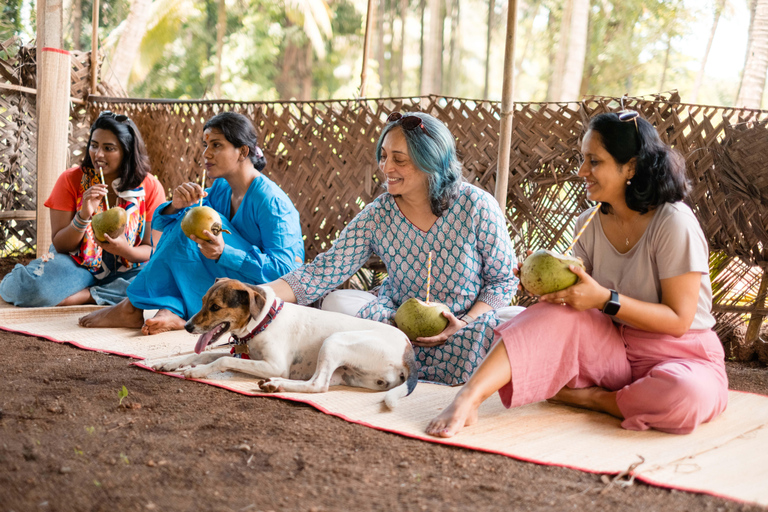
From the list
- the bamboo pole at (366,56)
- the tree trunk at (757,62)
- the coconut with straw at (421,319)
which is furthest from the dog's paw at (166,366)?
the tree trunk at (757,62)

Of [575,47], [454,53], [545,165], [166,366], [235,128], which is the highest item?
[454,53]

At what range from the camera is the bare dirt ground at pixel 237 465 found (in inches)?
90.8

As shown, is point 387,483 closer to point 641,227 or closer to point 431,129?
point 641,227

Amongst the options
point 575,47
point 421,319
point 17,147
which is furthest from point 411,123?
point 575,47

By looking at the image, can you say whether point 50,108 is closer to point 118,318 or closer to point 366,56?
point 118,318

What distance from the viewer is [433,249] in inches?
162

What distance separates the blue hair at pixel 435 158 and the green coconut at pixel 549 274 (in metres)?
1.04

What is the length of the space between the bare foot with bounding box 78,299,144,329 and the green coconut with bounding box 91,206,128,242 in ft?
1.79

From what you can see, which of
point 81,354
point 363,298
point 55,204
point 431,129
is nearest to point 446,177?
point 431,129

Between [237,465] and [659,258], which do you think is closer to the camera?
[237,465]

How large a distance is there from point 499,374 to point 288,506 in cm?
120

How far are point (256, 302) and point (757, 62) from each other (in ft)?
47.4

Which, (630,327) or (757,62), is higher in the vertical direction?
(757,62)

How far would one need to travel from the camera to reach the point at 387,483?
8.21ft
